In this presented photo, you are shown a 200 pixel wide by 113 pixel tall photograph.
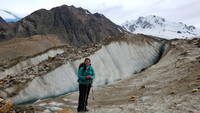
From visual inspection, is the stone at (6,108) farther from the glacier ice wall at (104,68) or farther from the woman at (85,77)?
the glacier ice wall at (104,68)

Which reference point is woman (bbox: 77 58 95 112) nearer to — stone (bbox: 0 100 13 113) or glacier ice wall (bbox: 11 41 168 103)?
stone (bbox: 0 100 13 113)

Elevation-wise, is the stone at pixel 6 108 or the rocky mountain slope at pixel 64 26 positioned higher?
the rocky mountain slope at pixel 64 26

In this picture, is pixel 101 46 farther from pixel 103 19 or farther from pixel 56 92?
pixel 103 19

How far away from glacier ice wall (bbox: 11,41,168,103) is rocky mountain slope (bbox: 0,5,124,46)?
222 ft

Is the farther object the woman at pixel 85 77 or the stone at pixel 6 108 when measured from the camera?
the woman at pixel 85 77

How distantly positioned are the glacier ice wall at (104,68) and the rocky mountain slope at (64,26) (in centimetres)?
6761

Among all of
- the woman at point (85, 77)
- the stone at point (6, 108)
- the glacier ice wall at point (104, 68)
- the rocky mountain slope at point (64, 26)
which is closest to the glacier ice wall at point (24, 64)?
the glacier ice wall at point (104, 68)

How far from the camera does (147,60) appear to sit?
2770 cm

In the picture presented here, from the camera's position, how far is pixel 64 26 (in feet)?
332

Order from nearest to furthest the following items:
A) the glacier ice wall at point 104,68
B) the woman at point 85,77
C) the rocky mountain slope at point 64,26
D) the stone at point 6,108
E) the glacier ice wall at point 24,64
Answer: the stone at point 6,108, the woman at point 85,77, the glacier ice wall at point 104,68, the glacier ice wall at point 24,64, the rocky mountain slope at point 64,26

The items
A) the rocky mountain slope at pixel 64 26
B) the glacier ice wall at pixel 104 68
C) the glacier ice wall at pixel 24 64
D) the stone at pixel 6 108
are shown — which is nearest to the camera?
the stone at pixel 6 108

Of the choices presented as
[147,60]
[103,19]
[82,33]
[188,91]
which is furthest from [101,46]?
[103,19]

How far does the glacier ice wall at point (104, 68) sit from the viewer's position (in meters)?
18.2

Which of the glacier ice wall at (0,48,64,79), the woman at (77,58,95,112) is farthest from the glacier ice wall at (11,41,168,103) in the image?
the glacier ice wall at (0,48,64,79)
